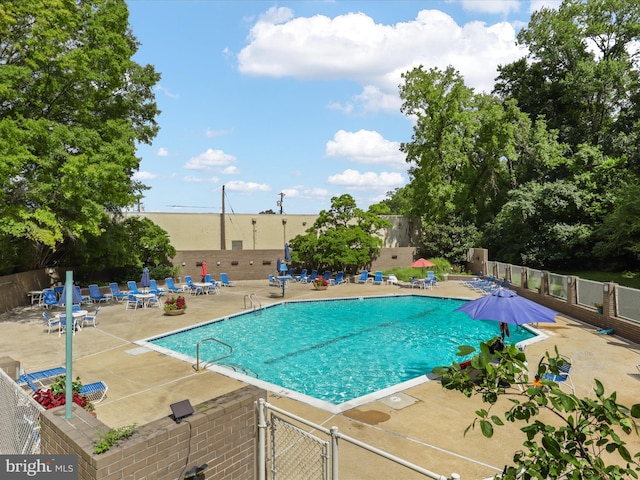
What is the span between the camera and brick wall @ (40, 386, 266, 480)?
3912mm

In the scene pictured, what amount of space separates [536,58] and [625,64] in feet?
23.0

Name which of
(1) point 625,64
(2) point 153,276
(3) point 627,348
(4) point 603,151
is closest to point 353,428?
(3) point 627,348

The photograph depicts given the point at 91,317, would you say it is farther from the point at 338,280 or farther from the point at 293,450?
the point at 338,280

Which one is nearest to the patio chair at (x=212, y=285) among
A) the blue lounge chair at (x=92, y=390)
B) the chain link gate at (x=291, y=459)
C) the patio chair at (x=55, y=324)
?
the patio chair at (x=55, y=324)

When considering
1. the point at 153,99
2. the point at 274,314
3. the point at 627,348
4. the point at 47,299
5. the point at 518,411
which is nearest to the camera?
the point at 518,411

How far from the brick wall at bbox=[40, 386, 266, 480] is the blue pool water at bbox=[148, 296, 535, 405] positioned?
5.27 metres

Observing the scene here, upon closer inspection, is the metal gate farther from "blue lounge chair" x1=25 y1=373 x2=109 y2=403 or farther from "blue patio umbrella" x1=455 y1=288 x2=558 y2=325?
"blue patio umbrella" x1=455 y1=288 x2=558 y2=325

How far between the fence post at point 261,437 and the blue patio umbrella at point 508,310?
6745 mm

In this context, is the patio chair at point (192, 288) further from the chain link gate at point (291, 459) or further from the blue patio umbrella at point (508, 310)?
the chain link gate at point (291, 459)

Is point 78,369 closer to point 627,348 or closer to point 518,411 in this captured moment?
point 518,411

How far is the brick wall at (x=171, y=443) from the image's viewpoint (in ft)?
12.8

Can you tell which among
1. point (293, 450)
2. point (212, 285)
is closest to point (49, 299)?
point (212, 285)

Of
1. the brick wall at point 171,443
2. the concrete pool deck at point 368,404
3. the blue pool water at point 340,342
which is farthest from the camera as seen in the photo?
the blue pool water at point 340,342

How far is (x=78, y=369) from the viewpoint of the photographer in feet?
34.5
